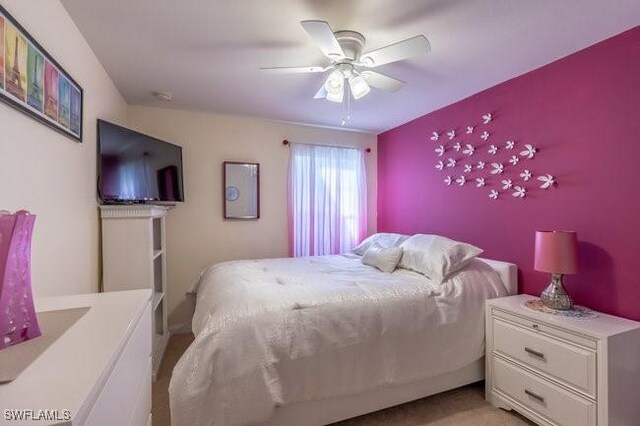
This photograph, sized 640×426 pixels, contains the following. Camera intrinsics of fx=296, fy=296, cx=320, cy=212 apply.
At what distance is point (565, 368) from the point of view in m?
1.66

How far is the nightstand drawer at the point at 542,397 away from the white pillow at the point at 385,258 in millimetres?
959

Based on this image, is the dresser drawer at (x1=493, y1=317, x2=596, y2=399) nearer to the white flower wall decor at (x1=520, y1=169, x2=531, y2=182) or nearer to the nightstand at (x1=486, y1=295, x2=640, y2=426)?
the nightstand at (x1=486, y1=295, x2=640, y2=426)

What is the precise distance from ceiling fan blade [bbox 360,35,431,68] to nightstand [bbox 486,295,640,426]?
5.62ft

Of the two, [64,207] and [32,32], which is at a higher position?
[32,32]

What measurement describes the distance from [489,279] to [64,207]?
277 cm

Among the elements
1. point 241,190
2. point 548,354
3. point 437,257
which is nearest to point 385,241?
point 437,257

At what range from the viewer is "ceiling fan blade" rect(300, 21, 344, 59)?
139 cm

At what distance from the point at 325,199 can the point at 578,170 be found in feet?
7.77

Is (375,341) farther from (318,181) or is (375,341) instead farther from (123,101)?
(123,101)

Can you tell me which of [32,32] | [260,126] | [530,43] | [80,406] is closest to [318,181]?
[260,126]

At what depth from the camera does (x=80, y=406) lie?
50 cm

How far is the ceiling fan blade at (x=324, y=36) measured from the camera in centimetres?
139

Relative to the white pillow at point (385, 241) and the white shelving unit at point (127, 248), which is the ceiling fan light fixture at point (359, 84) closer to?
the white pillow at point (385, 241)

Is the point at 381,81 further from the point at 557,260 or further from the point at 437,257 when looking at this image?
the point at 557,260
